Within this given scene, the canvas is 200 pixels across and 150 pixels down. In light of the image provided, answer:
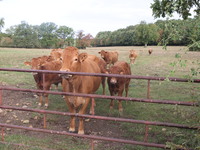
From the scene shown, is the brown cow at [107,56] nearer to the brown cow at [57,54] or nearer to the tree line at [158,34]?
the tree line at [158,34]

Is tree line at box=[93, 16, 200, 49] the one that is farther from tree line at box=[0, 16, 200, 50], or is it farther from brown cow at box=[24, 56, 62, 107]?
brown cow at box=[24, 56, 62, 107]

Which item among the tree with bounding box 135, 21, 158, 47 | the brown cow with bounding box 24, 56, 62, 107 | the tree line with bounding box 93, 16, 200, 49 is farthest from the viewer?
the tree with bounding box 135, 21, 158, 47

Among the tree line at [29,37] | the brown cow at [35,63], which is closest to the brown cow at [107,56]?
the brown cow at [35,63]

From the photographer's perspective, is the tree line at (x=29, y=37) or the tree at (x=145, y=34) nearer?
the tree at (x=145, y=34)

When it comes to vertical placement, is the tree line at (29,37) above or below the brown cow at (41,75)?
above

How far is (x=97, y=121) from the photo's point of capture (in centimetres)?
587

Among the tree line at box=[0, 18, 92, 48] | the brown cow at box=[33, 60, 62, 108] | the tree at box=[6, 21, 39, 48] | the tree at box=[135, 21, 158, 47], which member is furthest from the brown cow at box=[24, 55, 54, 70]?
the tree at box=[6, 21, 39, 48]

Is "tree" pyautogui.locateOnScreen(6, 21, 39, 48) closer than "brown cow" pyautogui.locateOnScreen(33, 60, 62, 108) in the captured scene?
No

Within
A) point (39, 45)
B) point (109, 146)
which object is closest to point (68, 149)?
point (109, 146)

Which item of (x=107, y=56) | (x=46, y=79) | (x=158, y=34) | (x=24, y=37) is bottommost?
(x=46, y=79)

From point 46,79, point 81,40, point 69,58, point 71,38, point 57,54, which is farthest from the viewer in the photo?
point 81,40

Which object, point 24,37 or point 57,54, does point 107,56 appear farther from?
point 24,37

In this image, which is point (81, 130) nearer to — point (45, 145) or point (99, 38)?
point (45, 145)

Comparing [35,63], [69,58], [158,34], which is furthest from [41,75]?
[158,34]
